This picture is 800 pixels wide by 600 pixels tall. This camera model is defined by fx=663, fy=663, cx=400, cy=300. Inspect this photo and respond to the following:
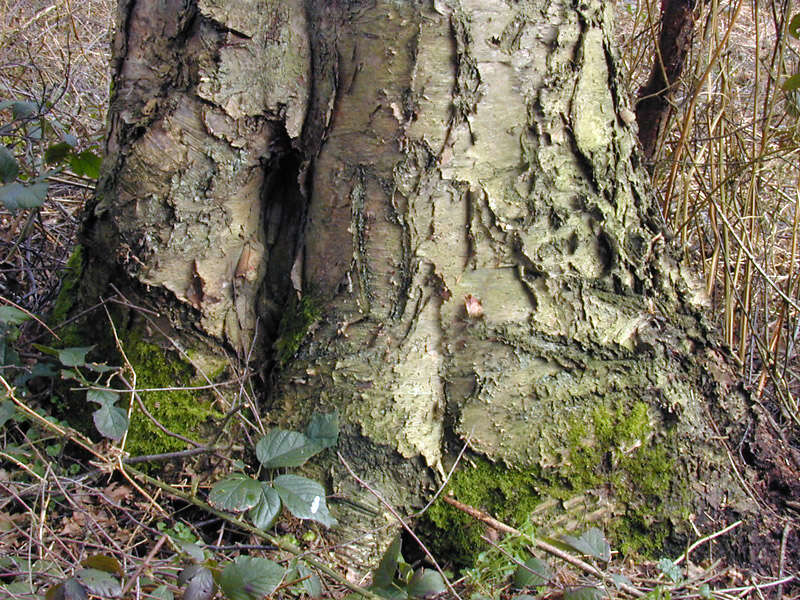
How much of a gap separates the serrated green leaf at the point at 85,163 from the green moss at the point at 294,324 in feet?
3.13

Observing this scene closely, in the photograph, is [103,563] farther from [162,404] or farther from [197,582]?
[162,404]

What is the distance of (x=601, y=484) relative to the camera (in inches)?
63.1

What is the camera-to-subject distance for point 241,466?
1.46 metres

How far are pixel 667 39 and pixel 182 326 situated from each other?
2.14 meters

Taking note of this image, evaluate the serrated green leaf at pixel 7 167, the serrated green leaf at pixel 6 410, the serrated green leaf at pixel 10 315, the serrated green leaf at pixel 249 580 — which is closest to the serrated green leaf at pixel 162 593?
the serrated green leaf at pixel 249 580

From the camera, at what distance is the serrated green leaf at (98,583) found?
3.38 ft

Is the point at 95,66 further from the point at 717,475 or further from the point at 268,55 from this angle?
the point at 717,475

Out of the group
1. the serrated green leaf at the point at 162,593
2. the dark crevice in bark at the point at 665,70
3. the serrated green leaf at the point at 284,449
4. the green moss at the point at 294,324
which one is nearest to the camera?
the serrated green leaf at the point at 162,593

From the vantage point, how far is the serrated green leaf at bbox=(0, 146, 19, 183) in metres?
1.86

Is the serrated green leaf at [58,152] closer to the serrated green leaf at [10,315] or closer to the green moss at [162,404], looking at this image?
the serrated green leaf at [10,315]

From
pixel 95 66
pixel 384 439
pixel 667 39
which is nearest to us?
pixel 384 439

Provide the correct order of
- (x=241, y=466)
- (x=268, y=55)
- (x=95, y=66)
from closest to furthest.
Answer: (x=241, y=466) < (x=268, y=55) < (x=95, y=66)

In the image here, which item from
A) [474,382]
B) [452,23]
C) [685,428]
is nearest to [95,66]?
[452,23]

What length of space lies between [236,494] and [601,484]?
0.86 metres
